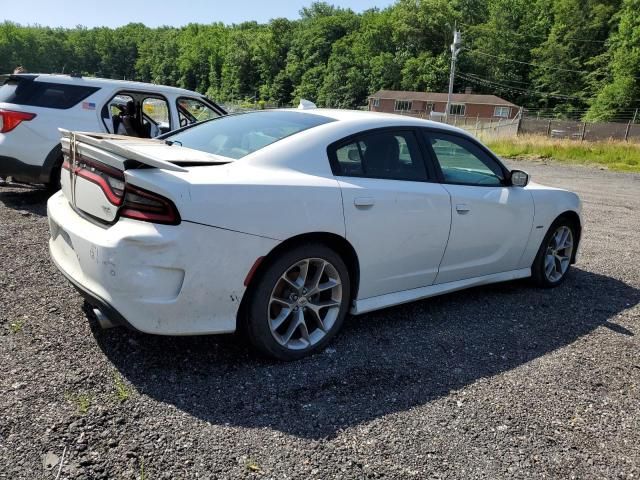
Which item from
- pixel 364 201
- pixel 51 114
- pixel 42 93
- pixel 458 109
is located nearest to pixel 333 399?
pixel 364 201

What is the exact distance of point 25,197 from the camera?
725 centimetres

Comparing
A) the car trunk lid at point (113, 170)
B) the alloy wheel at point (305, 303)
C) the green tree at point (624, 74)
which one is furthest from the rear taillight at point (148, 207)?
the green tree at point (624, 74)

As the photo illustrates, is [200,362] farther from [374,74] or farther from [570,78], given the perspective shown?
[374,74]

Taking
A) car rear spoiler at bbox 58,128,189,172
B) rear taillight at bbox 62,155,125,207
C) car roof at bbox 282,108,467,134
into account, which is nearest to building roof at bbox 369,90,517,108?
car roof at bbox 282,108,467,134

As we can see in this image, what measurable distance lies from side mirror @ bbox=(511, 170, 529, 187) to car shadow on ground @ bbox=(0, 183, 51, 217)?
542 cm

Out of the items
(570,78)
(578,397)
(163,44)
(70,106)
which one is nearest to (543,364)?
(578,397)

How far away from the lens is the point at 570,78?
236ft

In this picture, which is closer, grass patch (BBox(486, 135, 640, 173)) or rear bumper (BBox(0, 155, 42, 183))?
rear bumper (BBox(0, 155, 42, 183))

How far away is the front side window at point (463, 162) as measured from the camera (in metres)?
3.94

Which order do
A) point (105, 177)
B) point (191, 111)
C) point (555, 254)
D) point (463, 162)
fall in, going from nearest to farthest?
point (105, 177) → point (463, 162) → point (555, 254) → point (191, 111)

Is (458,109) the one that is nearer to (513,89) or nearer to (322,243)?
(513,89)

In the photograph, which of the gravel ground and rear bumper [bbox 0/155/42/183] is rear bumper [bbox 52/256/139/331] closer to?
the gravel ground

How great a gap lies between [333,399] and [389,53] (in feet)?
338

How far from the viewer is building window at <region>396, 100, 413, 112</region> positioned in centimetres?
8000
